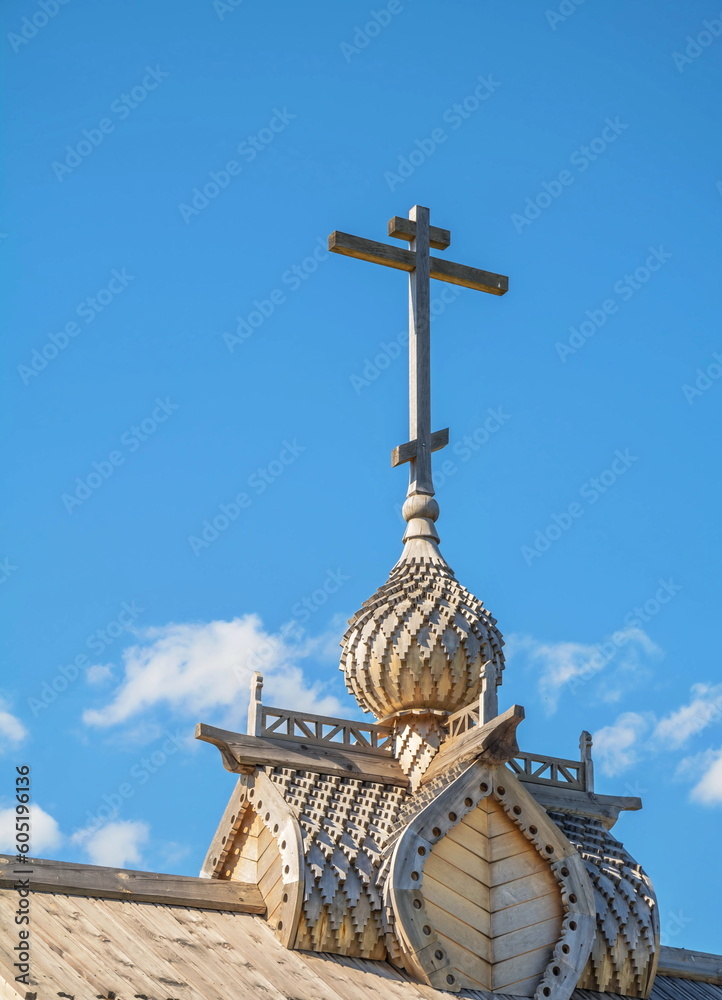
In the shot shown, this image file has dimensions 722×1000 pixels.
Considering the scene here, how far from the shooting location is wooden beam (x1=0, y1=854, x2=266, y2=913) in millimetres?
18406

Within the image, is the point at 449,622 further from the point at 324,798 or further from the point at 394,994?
the point at 394,994

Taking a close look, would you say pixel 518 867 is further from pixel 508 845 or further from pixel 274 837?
pixel 274 837

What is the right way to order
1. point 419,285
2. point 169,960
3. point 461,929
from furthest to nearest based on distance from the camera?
point 419,285 → point 461,929 → point 169,960

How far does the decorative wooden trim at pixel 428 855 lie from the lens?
779 inches

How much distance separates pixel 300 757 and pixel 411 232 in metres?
7.35

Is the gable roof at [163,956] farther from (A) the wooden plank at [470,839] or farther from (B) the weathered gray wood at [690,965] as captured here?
(B) the weathered gray wood at [690,965]

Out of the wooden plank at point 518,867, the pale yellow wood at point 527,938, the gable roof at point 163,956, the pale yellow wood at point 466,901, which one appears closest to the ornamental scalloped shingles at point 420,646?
the wooden plank at point 518,867

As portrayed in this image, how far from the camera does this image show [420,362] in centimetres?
2361

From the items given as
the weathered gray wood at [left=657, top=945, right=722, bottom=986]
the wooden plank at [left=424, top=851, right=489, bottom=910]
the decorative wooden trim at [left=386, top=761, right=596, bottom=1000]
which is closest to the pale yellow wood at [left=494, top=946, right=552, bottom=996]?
the decorative wooden trim at [left=386, top=761, right=596, bottom=1000]

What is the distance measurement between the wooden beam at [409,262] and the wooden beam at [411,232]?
0.25 m

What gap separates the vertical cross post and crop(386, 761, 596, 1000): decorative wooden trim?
422cm

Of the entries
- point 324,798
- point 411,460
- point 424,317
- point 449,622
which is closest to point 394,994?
point 324,798

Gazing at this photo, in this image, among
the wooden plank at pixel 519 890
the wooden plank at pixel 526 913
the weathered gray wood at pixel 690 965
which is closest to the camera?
the wooden plank at pixel 526 913

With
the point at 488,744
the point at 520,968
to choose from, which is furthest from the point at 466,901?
the point at 488,744
